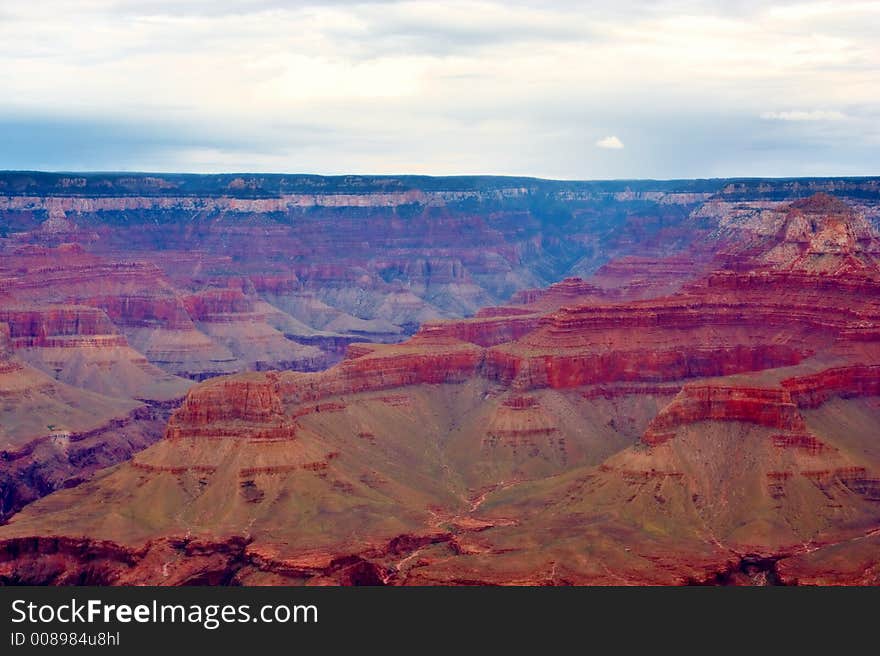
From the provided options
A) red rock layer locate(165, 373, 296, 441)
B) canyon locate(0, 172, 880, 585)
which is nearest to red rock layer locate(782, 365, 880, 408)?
canyon locate(0, 172, 880, 585)

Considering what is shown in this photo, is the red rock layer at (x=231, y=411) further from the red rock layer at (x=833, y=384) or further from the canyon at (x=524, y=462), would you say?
the red rock layer at (x=833, y=384)

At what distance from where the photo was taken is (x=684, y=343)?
516 feet

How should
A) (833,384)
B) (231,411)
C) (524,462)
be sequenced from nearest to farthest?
1. (231,411)
2. (833,384)
3. (524,462)

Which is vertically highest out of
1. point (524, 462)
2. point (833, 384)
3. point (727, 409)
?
point (833, 384)

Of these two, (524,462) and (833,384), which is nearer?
(833,384)

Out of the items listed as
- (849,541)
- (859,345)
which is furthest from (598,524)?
(859,345)

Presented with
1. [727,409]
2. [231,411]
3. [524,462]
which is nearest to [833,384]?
[727,409]

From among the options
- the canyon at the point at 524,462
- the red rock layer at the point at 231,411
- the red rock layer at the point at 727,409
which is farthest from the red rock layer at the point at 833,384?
the red rock layer at the point at 231,411

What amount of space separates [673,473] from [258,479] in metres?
31.9

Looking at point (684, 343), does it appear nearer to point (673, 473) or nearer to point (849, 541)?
point (673, 473)

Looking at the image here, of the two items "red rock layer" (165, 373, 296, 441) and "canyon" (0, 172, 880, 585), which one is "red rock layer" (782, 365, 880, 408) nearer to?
"canyon" (0, 172, 880, 585)

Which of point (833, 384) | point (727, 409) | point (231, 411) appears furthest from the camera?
point (833, 384)

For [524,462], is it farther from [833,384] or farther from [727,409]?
[833,384]

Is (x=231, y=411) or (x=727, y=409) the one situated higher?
(x=727, y=409)
